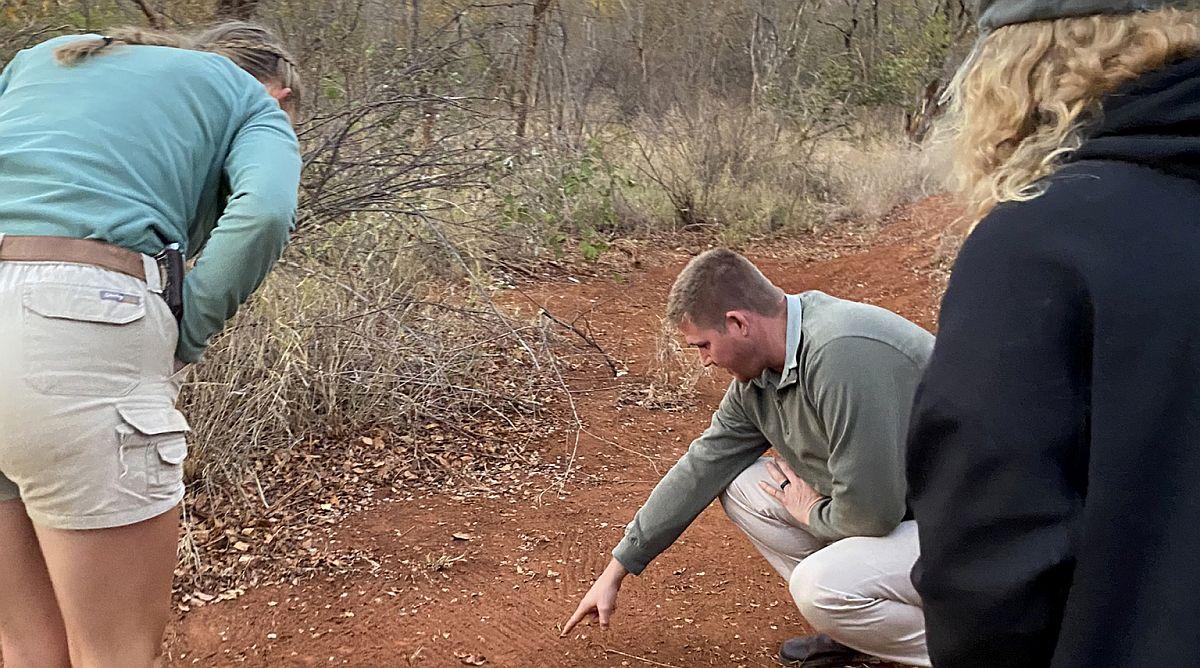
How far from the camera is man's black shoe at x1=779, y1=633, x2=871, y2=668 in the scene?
270cm

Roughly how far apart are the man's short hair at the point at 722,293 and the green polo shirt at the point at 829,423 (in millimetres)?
74

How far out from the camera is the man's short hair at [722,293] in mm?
2332

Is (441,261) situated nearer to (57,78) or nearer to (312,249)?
(312,249)

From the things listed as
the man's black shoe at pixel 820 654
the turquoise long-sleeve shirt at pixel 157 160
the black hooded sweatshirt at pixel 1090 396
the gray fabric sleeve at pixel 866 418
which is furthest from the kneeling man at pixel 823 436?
the black hooded sweatshirt at pixel 1090 396

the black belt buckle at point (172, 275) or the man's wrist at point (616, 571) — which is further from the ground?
the black belt buckle at point (172, 275)

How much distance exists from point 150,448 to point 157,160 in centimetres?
52

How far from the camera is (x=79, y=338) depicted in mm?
1572

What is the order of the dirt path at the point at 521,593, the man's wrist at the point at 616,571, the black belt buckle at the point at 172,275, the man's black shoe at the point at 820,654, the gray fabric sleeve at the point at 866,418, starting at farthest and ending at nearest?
the dirt path at the point at 521,593 → the man's black shoe at the point at 820,654 → the man's wrist at the point at 616,571 → the gray fabric sleeve at the point at 866,418 → the black belt buckle at the point at 172,275

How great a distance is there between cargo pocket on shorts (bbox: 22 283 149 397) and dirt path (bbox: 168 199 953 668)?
4.80ft

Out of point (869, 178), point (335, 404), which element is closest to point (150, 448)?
point (335, 404)

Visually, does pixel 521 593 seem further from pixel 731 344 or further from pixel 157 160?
pixel 157 160

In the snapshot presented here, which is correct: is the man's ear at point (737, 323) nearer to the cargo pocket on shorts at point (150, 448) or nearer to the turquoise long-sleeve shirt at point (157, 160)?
the turquoise long-sleeve shirt at point (157, 160)

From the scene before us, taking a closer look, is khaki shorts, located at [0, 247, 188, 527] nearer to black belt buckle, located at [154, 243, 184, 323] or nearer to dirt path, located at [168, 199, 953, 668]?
black belt buckle, located at [154, 243, 184, 323]

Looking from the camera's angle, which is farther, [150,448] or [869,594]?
[869,594]
